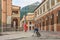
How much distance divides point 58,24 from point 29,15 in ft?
165

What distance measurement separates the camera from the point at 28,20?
88562 millimetres

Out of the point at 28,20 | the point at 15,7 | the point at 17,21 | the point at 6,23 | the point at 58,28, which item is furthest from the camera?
the point at 28,20

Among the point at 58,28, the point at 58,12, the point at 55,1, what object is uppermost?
the point at 55,1

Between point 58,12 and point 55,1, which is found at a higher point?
point 55,1

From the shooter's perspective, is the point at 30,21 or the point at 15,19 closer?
the point at 15,19

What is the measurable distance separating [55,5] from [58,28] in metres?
5.68

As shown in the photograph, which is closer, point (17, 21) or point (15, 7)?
point (17, 21)

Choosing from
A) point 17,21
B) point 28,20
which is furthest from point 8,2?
point 28,20

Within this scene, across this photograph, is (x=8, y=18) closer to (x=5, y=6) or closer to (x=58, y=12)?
(x=5, y=6)

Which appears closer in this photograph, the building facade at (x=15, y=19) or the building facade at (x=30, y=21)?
the building facade at (x=15, y=19)

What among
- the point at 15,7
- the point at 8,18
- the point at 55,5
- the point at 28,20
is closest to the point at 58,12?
the point at 55,5

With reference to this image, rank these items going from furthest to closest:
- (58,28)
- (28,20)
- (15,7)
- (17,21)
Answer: (28,20) < (15,7) < (17,21) < (58,28)

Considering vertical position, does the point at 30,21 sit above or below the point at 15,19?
below

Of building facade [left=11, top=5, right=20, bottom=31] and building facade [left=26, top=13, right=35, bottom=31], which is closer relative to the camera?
building facade [left=11, top=5, right=20, bottom=31]
